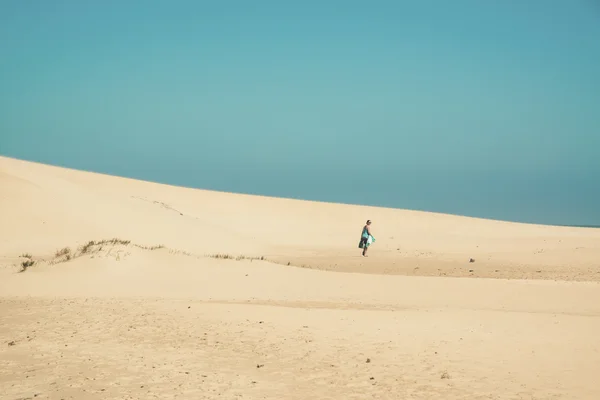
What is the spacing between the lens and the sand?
29.0 ft

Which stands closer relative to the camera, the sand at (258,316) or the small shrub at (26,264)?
the sand at (258,316)

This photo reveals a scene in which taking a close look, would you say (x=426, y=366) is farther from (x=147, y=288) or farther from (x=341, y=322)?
(x=147, y=288)

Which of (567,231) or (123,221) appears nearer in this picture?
(123,221)

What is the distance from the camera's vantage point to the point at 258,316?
1277 cm

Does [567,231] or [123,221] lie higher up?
[567,231]

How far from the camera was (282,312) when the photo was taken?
13.1 meters

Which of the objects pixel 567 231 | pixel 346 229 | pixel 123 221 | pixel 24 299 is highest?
pixel 567 231

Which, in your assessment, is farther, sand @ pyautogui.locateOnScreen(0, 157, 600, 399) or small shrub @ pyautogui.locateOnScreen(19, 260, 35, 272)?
small shrub @ pyautogui.locateOnScreen(19, 260, 35, 272)

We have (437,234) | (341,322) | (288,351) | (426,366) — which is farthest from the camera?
(437,234)

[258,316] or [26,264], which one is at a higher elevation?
[26,264]

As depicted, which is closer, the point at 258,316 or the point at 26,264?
the point at 258,316

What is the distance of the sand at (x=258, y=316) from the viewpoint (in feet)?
29.0

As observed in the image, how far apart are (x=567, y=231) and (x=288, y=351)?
141 ft

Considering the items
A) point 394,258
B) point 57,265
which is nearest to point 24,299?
point 57,265
